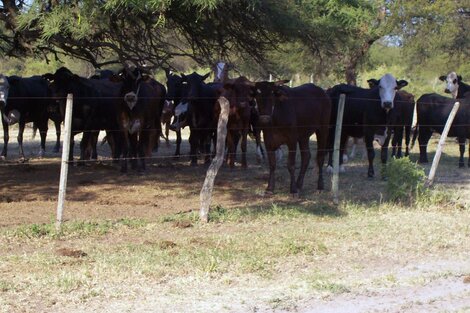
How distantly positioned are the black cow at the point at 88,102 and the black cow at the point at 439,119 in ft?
25.0

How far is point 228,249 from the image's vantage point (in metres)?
8.36

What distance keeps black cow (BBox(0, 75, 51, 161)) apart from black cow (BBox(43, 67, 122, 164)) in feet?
4.08

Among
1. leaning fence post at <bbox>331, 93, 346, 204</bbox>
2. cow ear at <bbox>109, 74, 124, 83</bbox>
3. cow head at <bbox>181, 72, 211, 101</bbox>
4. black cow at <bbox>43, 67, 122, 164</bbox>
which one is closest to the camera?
leaning fence post at <bbox>331, 93, 346, 204</bbox>

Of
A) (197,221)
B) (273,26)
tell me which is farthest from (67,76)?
(197,221)

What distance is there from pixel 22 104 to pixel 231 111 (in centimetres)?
548

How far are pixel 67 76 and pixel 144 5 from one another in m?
5.53

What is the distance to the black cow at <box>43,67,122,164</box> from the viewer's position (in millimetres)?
14391

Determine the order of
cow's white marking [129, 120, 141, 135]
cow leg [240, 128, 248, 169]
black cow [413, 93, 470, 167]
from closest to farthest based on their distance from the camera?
cow's white marking [129, 120, 141, 135]
cow leg [240, 128, 248, 169]
black cow [413, 93, 470, 167]

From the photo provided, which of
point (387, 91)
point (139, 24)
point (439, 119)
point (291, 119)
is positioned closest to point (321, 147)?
point (291, 119)

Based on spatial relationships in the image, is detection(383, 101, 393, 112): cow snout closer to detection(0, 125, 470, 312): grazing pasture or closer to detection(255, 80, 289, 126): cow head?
detection(0, 125, 470, 312): grazing pasture

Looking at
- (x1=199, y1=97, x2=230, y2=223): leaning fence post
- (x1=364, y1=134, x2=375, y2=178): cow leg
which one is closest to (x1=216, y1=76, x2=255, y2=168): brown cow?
(x1=199, y1=97, x2=230, y2=223): leaning fence post

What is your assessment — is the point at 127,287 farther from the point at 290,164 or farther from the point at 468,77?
the point at 468,77

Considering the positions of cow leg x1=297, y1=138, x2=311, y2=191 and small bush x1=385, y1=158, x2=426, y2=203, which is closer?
small bush x1=385, y1=158, x2=426, y2=203

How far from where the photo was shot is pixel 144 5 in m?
9.35
